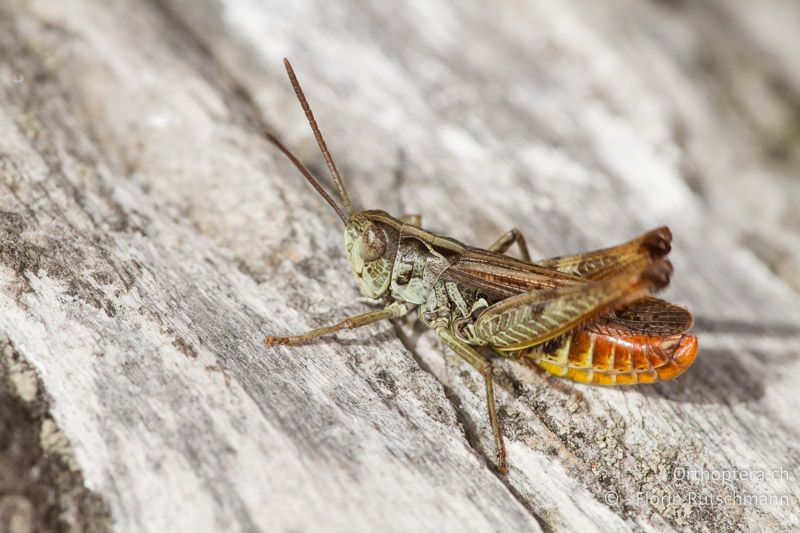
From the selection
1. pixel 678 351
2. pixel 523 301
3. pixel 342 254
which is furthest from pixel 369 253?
pixel 678 351

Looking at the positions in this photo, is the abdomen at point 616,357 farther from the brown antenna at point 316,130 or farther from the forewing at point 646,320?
the brown antenna at point 316,130

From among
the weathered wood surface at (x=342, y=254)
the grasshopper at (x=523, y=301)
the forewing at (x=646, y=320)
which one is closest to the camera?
the weathered wood surface at (x=342, y=254)

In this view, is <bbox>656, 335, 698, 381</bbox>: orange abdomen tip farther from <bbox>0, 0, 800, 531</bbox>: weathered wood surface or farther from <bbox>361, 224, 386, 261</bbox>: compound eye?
<bbox>361, 224, 386, 261</bbox>: compound eye

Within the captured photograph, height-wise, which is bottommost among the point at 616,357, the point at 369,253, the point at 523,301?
the point at 369,253

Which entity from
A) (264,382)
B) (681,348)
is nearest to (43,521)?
(264,382)

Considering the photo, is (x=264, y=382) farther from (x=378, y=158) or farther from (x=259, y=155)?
(x=378, y=158)

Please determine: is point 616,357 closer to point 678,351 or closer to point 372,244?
point 678,351

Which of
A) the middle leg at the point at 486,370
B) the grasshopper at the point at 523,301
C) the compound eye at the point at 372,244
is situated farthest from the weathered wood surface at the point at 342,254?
the compound eye at the point at 372,244
